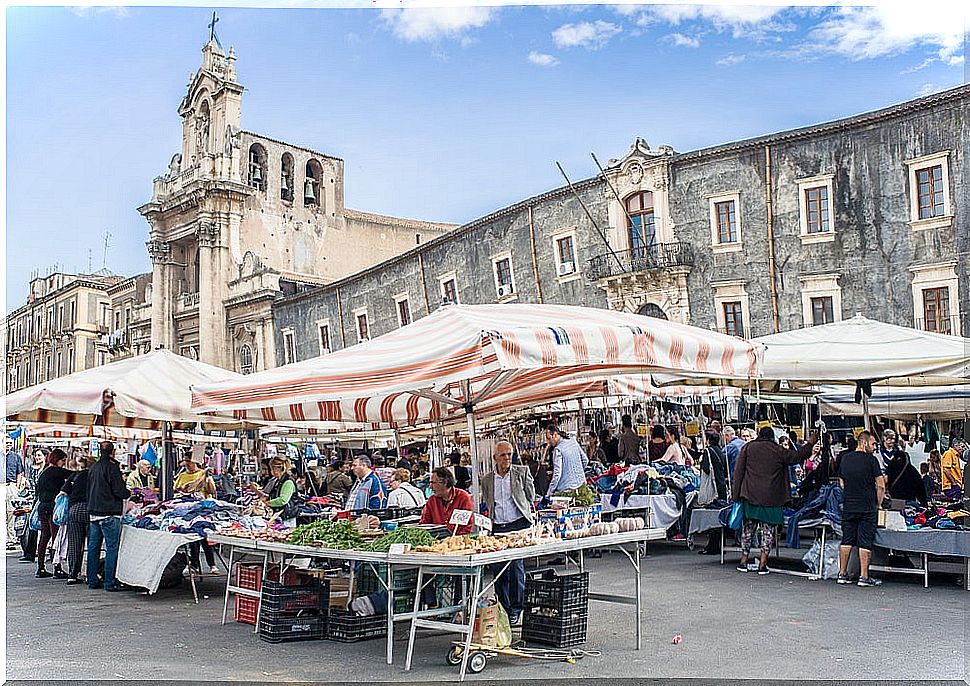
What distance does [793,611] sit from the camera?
353 inches

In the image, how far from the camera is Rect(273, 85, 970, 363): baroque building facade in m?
23.7

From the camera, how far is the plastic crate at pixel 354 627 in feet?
26.1

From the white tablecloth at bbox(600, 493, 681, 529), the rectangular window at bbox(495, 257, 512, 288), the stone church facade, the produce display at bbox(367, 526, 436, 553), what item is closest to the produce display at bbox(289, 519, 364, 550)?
the produce display at bbox(367, 526, 436, 553)

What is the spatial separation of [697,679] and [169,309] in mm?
51276

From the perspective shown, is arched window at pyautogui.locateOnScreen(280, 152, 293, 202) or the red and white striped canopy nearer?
the red and white striped canopy

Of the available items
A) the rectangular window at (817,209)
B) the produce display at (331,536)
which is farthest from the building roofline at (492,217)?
the produce display at (331,536)

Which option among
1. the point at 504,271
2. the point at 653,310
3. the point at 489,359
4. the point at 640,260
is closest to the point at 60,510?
the point at 489,359

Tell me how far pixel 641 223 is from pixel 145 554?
20.7 m

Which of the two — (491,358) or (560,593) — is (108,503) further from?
(491,358)

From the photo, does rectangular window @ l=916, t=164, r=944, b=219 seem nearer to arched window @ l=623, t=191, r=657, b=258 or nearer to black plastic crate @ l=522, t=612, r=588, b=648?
arched window @ l=623, t=191, r=657, b=258

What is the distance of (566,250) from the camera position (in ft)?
100

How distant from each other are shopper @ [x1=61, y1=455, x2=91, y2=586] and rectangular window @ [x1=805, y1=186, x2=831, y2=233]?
19320 millimetres

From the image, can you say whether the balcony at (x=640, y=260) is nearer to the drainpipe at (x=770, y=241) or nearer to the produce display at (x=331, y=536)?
the drainpipe at (x=770, y=241)

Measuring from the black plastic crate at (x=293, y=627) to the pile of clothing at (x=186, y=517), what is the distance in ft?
7.42
